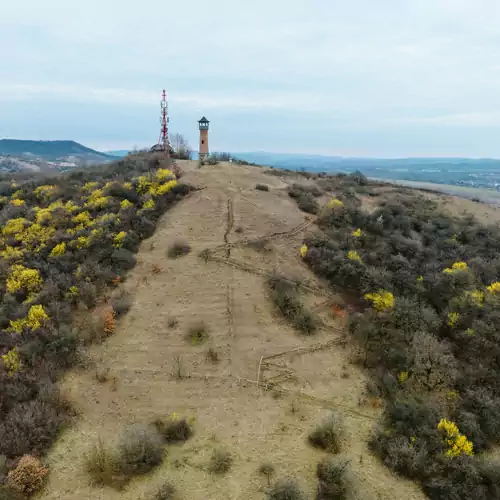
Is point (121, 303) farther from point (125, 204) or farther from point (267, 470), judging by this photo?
point (267, 470)

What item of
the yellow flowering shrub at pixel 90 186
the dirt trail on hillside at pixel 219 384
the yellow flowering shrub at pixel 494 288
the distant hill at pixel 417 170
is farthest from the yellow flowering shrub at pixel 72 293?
the distant hill at pixel 417 170

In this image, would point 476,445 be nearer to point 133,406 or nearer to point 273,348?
point 273,348

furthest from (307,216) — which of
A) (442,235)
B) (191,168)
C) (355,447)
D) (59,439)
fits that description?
(59,439)

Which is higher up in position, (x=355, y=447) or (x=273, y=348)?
(x=273, y=348)

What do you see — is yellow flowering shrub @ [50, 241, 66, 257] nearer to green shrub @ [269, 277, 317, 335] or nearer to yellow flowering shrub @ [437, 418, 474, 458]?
green shrub @ [269, 277, 317, 335]

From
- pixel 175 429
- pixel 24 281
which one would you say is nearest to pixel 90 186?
pixel 24 281

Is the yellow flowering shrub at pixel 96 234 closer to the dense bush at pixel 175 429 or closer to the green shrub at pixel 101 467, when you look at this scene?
the dense bush at pixel 175 429
